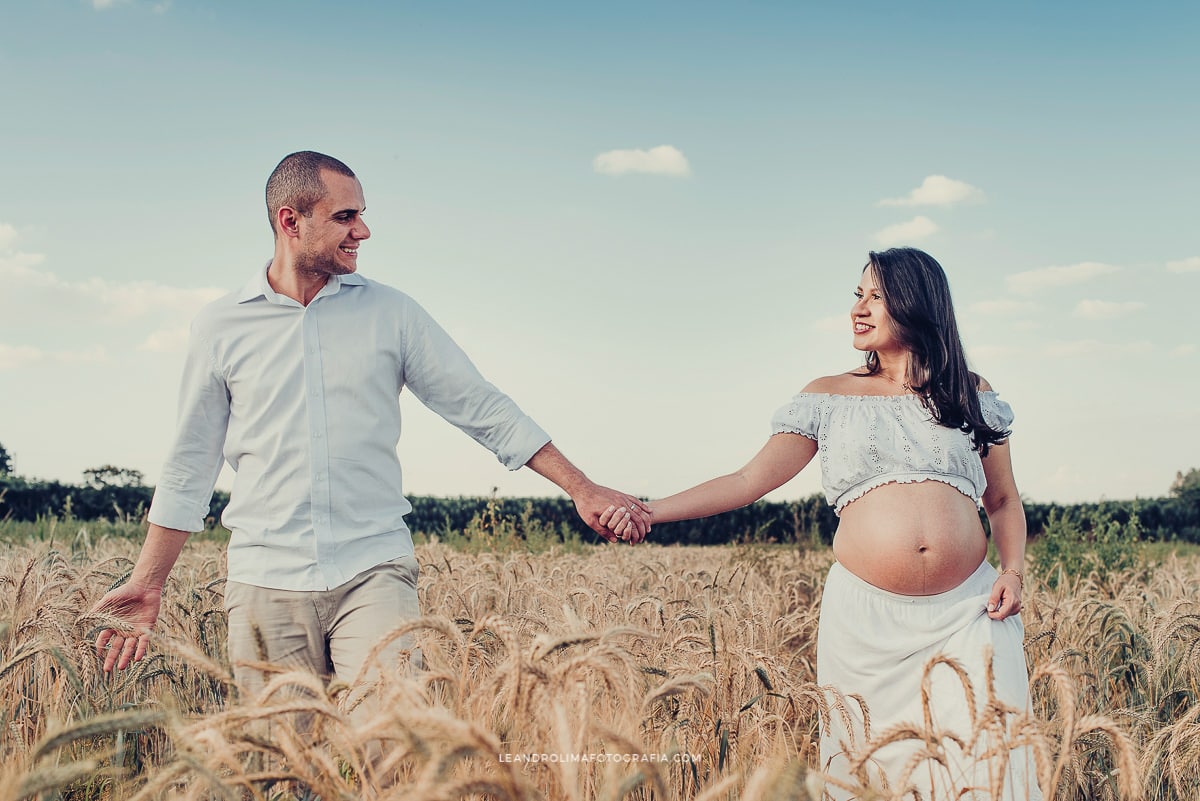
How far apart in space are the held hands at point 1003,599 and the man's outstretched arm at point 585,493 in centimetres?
142

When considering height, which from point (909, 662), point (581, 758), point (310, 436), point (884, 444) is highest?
point (310, 436)

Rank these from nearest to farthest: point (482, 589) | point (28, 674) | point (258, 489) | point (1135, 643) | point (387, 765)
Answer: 1. point (387, 765)
2. point (258, 489)
3. point (28, 674)
4. point (1135, 643)
5. point (482, 589)

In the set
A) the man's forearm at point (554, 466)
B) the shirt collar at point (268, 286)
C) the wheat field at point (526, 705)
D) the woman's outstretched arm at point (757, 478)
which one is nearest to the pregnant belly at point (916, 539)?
the woman's outstretched arm at point (757, 478)

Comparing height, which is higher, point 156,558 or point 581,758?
point 156,558

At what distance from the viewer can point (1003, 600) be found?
3391 mm

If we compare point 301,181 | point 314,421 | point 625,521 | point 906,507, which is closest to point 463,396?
point 314,421

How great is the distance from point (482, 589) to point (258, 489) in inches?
87.0

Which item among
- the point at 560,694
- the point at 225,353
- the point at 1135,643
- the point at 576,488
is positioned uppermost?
the point at 225,353

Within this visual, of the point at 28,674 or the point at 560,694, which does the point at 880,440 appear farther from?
the point at 28,674

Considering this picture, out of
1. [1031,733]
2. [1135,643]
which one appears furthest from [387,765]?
[1135,643]

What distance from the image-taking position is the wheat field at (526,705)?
163 cm

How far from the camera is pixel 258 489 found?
11.8ft

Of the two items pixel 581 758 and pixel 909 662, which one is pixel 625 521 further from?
pixel 581 758

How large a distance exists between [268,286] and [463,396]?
0.87 metres
